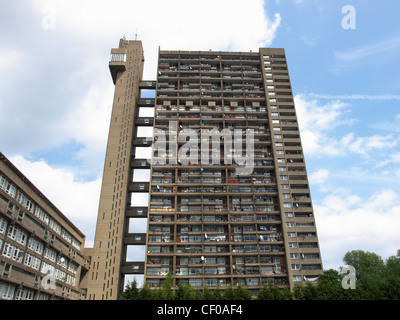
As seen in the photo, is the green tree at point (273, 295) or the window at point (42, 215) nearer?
the window at point (42, 215)

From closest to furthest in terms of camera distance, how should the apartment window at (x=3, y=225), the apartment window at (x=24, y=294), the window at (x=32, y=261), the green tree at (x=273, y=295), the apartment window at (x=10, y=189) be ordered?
the apartment window at (x=3, y=225), the apartment window at (x=10, y=189), the apartment window at (x=24, y=294), the window at (x=32, y=261), the green tree at (x=273, y=295)

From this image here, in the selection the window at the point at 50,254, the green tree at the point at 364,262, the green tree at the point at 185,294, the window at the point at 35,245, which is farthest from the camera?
the green tree at the point at 364,262

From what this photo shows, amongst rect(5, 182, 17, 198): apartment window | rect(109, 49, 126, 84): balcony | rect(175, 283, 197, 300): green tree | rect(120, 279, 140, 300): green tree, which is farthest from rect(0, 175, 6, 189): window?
rect(109, 49, 126, 84): balcony

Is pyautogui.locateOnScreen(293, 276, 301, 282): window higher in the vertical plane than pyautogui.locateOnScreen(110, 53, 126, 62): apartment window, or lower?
lower

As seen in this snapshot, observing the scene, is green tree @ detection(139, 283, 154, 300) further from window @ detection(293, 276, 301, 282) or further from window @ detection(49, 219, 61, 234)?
window @ detection(293, 276, 301, 282)

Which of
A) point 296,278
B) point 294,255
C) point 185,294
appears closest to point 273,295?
point 296,278

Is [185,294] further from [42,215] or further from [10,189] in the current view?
[10,189]

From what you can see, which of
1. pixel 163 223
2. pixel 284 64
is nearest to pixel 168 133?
pixel 163 223

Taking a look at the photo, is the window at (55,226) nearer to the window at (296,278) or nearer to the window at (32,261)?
the window at (32,261)

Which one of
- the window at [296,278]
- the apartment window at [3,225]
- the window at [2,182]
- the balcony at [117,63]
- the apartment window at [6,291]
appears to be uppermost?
the balcony at [117,63]

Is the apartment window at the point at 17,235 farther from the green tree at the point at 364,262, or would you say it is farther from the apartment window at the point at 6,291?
the green tree at the point at 364,262

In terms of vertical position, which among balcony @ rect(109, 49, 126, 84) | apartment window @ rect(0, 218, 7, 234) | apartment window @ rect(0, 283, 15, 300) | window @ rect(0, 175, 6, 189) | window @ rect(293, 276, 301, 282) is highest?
balcony @ rect(109, 49, 126, 84)

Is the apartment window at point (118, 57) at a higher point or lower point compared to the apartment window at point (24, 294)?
higher

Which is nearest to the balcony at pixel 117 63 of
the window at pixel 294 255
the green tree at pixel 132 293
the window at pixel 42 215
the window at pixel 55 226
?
the window at pixel 55 226
